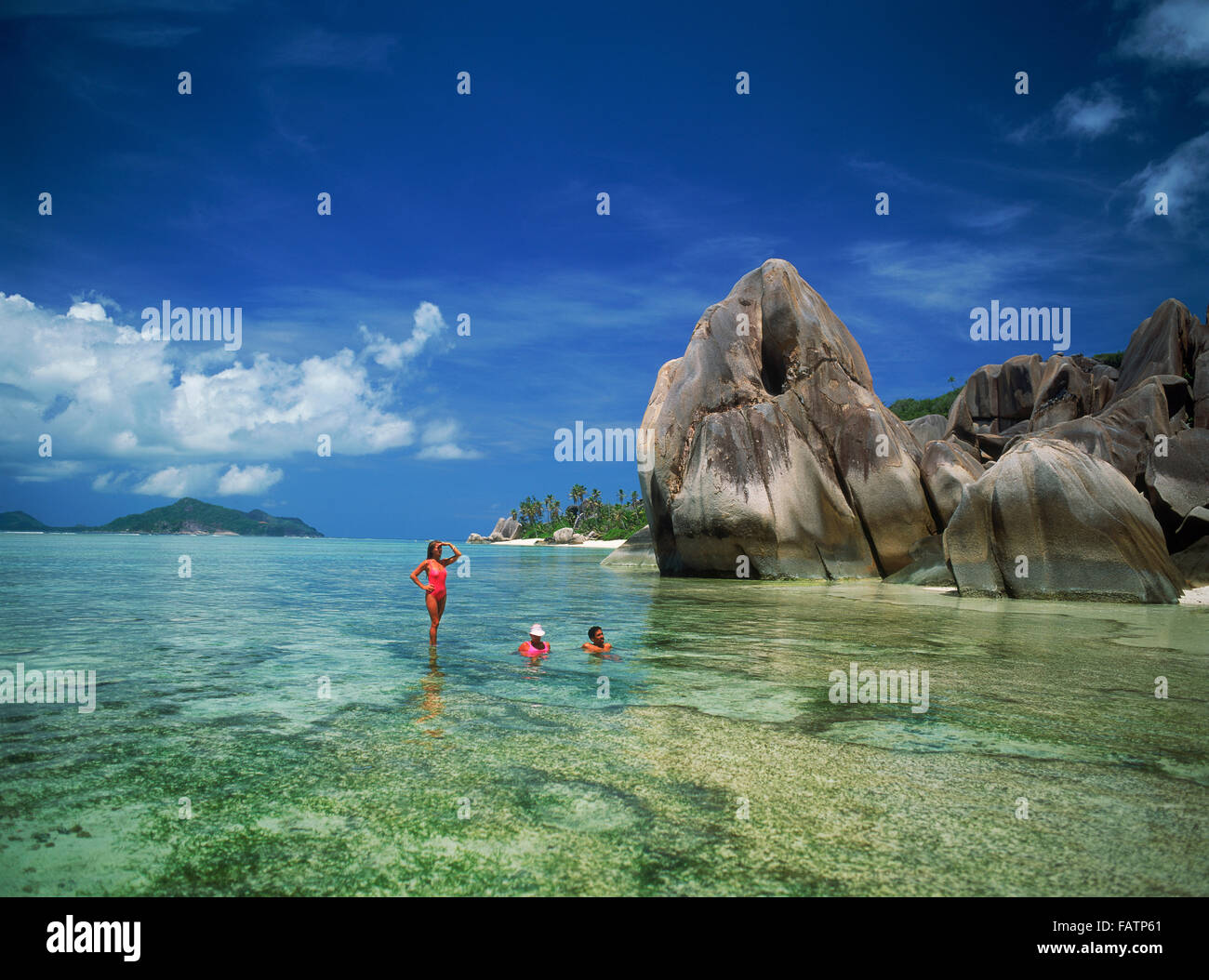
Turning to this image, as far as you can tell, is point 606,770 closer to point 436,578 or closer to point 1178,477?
point 436,578

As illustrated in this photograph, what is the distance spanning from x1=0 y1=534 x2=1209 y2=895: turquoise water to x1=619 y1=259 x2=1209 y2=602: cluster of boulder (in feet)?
21.8

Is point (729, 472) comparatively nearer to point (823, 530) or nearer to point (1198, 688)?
point (823, 530)

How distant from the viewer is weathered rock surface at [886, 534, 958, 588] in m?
21.8

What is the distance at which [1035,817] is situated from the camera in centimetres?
397

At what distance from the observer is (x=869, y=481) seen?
25.1 metres

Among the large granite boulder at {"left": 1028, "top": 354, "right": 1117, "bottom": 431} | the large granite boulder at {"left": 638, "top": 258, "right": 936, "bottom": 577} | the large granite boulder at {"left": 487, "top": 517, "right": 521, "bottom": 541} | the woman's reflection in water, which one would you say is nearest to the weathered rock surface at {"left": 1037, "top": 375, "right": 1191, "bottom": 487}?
the large granite boulder at {"left": 638, "top": 258, "right": 936, "bottom": 577}

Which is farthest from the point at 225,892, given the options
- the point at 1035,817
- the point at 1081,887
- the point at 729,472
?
the point at 729,472

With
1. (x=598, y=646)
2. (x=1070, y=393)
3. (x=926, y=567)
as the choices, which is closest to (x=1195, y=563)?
(x=926, y=567)

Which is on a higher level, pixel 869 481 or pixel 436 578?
pixel 869 481

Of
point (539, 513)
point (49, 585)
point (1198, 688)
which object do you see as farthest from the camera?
point (539, 513)

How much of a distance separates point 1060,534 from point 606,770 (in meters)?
16.0

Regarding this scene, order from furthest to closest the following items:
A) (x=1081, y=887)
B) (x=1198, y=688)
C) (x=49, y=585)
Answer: (x=49, y=585) → (x=1198, y=688) → (x=1081, y=887)

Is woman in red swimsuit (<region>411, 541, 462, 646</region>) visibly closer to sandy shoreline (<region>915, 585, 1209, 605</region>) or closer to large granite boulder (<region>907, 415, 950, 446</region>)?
sandy shoreline (<region>915, 585, 1209, 605</region>)
